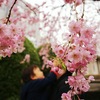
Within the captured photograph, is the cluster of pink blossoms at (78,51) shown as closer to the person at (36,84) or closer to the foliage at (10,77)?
the person at (36,84)

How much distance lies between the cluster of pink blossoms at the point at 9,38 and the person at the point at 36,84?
0.88 metres

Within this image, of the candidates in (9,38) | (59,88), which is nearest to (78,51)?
(9,38)

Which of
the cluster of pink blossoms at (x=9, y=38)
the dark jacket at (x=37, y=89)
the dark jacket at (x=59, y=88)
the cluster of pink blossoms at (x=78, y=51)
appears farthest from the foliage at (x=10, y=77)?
the cluster of pink blossoms at (x=78, y=51)

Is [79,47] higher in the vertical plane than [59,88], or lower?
higher

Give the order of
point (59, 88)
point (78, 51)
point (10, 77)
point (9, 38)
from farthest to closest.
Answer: point (10, 77), point (59, 88), point (9, 38), point (78, 51)

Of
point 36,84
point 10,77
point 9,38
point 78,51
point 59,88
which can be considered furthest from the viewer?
point 10,77

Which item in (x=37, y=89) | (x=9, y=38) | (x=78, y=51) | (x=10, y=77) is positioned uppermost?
(x=9, y=38)

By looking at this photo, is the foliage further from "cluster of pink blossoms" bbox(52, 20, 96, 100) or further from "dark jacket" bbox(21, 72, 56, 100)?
"cluster of pink blossoms" bbox(52, 20, 96, 100)

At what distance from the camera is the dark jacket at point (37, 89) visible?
3008 mm

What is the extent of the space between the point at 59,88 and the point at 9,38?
1057mm

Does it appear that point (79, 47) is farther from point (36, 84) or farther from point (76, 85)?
point (36, 84)

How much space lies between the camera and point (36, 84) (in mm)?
3090

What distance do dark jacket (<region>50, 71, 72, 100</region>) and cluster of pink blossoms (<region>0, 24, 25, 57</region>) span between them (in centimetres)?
84

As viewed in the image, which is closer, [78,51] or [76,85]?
[78,51]
